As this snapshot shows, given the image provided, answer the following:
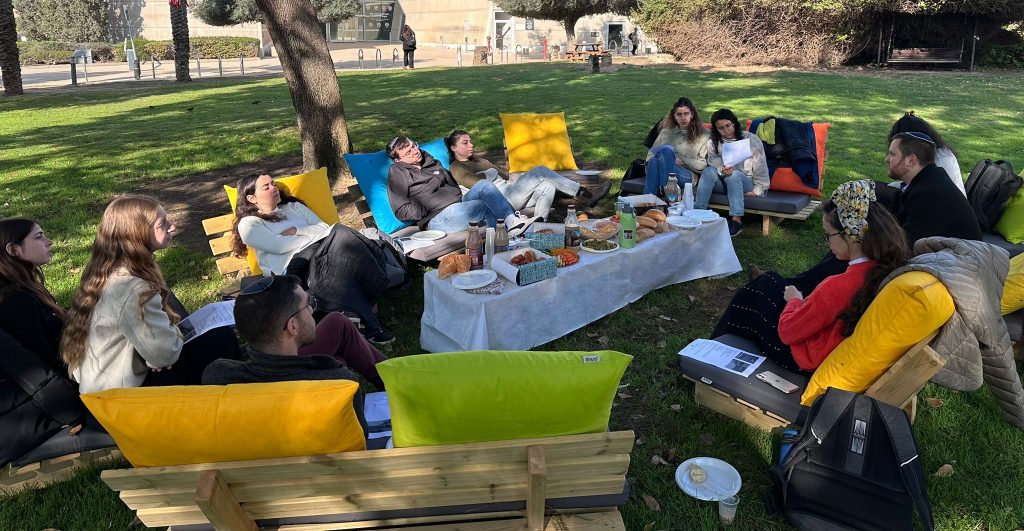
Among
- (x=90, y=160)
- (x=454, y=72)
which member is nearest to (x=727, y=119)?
(x=90, y=160)

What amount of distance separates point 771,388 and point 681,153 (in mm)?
4748

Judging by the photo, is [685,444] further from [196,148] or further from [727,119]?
[196,148]

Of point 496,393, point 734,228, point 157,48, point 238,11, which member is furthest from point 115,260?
point 238,11

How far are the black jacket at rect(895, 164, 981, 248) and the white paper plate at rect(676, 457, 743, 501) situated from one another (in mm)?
2520

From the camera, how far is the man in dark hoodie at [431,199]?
648cm

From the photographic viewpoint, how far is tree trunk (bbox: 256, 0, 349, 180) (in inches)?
325

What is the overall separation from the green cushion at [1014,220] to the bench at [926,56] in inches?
928

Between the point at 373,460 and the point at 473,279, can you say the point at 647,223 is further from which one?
the point at 373,460

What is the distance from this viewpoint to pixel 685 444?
12.6 feet

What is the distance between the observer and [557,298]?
496 cm

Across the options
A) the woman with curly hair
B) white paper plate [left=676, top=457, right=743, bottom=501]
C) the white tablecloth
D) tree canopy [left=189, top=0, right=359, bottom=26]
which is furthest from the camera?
tree canopy [left=189, top=0, right=359, bottom=26]

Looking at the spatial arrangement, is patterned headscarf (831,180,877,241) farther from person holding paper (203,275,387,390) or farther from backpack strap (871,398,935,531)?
person holding paper (203,275,387,390)

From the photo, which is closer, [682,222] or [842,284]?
[842,284]

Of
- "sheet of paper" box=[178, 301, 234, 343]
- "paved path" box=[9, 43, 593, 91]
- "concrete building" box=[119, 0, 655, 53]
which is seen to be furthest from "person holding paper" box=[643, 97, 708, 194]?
"concrete building" box=[119, 0, 655, 53]
